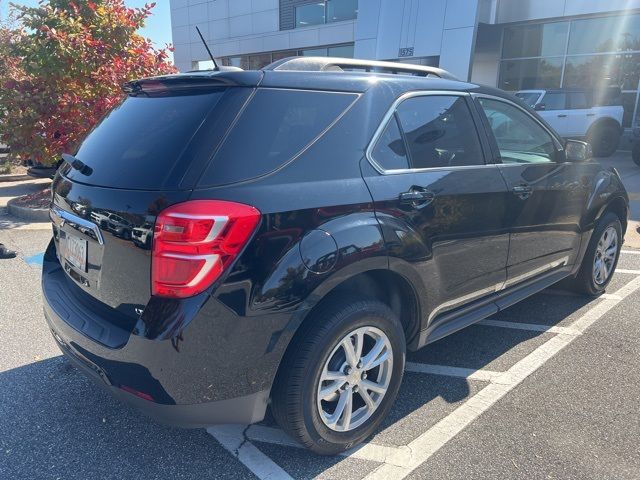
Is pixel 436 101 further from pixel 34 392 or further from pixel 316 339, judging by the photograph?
pixel 34 392

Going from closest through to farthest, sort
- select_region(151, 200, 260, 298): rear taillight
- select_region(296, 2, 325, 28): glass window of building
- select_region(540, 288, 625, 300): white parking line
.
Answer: select_region(151, 200, 260, 298): rear taillight
select_region(540, 288, 625, 300): white parking line
select_region(296, 2, 325, 28): glass window of building

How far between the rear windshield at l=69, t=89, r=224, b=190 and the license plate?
29 cm

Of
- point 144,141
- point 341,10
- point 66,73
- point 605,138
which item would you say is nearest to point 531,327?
point 144,141

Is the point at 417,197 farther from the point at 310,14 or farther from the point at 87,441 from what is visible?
the point at 310,14

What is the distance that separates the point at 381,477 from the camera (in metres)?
2.38

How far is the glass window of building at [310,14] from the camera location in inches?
875

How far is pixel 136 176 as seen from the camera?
2156 millimetres

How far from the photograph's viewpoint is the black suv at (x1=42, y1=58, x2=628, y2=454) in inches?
78.5

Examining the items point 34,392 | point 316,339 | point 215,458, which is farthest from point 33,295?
point 316,339

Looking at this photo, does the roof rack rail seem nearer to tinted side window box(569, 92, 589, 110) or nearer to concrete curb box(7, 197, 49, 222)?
concrete curb box(7, 197, 49, 222)

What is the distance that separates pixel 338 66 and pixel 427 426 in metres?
2.07

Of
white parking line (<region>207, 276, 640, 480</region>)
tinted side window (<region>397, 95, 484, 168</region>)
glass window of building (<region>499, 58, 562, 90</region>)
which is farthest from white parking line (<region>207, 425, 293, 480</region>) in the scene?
glass window of building (<region>499, 58, 562, 90</region>)

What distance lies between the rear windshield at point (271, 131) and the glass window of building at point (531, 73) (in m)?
16.8

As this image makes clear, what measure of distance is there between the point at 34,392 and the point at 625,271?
18.1 ft
